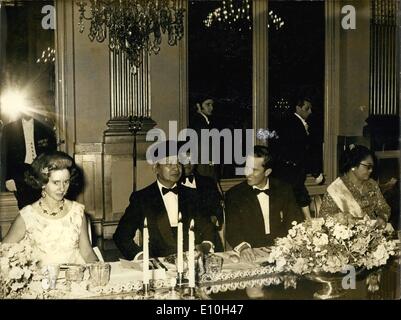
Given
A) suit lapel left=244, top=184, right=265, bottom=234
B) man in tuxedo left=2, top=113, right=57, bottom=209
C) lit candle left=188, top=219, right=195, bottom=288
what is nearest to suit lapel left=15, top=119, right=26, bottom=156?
man in tuxedo left=2, top=113, right=57, bottom=209

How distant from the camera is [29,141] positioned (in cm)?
486

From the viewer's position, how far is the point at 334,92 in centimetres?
620

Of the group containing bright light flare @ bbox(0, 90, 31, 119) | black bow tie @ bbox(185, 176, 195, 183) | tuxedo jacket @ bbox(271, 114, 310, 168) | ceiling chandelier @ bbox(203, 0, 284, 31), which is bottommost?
black bow tie @ bbox(185, 176, 195, 183)

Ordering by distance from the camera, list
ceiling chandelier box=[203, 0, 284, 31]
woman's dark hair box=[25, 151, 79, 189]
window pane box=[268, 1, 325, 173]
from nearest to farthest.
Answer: woman's dark hair box=[25, 151, 79, 189], ceiling chandelier box=[203, 0, 284, 31], window pane box=[268, 1, 325, 173]

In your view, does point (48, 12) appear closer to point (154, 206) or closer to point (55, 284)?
point (154, 206)

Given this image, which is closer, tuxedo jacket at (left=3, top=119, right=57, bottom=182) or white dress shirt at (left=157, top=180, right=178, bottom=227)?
white dress shirt at (left=157, top=180, right=178, bottom=227)

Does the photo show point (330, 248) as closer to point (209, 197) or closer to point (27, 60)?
point (209, 197)

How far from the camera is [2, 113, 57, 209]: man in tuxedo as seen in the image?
4.77 metres

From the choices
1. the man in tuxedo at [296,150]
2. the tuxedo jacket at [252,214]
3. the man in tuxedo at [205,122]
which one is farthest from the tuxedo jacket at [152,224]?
the man in tuxedo at [296,150]

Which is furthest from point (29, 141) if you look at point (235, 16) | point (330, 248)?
point (330, 248)

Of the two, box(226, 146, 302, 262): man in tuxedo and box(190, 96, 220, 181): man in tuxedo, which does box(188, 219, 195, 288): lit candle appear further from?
box(190, 96, 220, 181): man in tuxedo

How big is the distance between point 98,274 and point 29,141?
2.60m

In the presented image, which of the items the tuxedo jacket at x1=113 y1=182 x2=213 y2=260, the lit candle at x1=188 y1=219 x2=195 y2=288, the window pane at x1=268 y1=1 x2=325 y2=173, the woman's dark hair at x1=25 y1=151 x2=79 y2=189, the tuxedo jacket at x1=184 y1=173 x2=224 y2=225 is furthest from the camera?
the window pane at x1=268 y1=1 x2=325 y2=173

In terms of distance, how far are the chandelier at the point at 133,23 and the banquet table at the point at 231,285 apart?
8.81 ft
